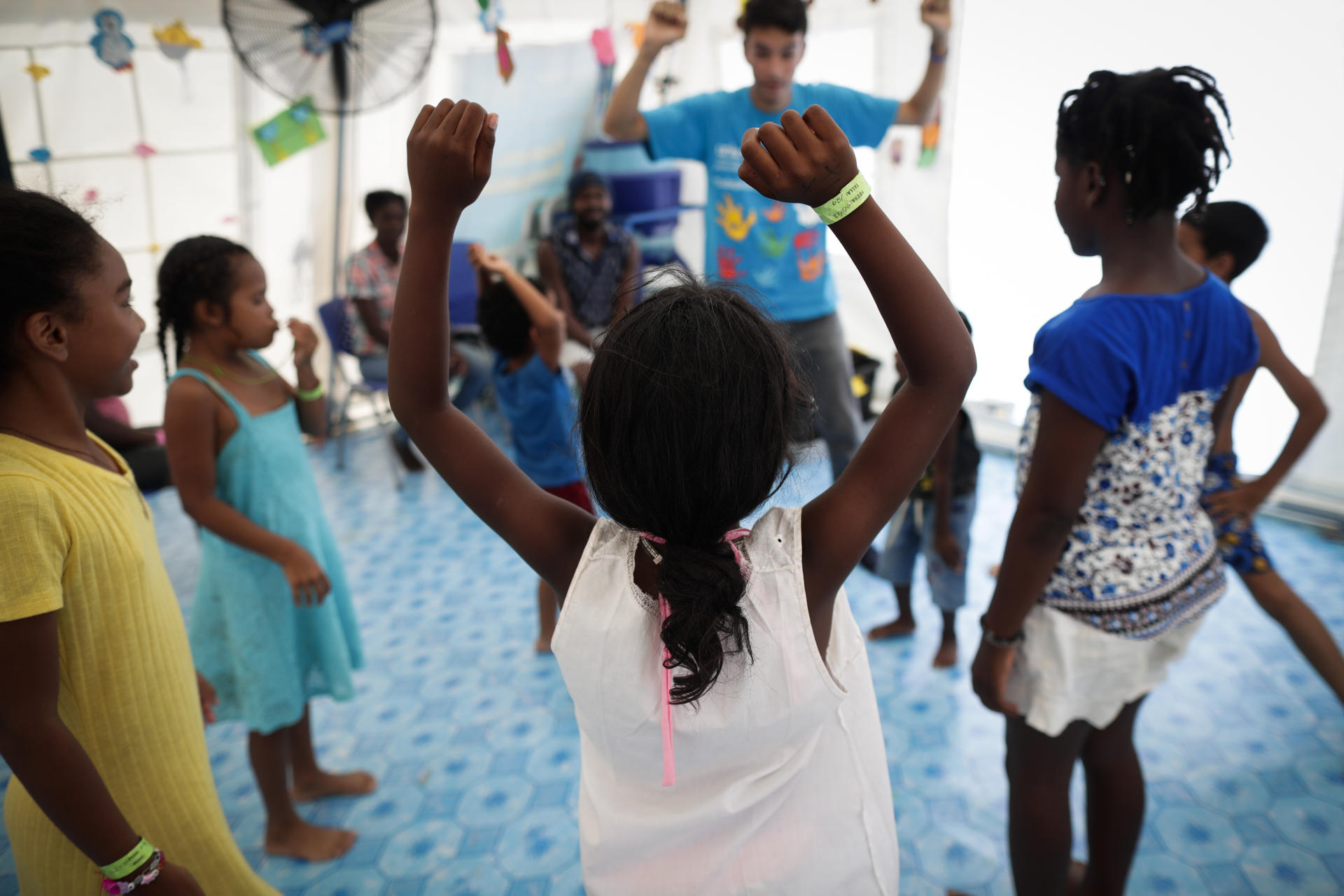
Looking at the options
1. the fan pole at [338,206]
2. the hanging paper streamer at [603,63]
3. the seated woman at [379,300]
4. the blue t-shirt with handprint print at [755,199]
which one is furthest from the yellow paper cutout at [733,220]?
the hanging paper streamer at [603,63]

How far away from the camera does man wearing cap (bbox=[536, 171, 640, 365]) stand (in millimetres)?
3932

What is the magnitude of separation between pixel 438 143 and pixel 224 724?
221 centimetres

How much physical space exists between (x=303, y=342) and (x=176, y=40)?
2.90 metres

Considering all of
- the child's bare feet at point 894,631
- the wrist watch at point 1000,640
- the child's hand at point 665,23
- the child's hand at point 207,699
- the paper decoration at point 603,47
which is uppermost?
the paper decoration at point 603,47

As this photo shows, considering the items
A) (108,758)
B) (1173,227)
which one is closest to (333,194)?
(108,758)

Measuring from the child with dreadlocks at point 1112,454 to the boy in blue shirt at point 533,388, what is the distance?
1350 millimetres

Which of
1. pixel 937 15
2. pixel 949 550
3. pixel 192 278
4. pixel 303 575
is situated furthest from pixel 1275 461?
pixel 192 278

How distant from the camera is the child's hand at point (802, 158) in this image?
648mm

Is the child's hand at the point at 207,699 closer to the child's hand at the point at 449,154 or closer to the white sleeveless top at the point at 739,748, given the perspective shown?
the white sleeveless top at the point at 739,748

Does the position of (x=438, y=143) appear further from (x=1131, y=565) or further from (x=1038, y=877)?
(x=1038, y=877)

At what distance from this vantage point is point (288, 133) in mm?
4082

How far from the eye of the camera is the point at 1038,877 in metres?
1.33

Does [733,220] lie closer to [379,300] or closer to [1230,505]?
[1230,505]

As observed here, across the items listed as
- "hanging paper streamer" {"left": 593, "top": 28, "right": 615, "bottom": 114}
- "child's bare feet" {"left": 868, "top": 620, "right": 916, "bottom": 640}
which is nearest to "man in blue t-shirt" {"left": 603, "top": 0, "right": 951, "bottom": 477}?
"child's bare feet" {"left": 868, "top": 620, "right": 916, "bottom": 640}
